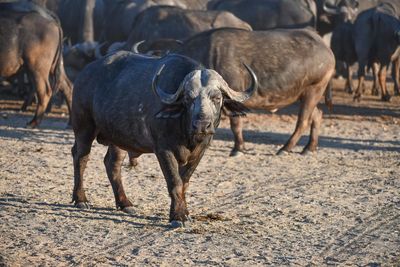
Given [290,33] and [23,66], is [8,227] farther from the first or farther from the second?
[23,66]

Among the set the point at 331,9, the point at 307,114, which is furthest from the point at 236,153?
the point at 331,9

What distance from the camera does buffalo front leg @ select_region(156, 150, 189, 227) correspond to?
8.70 m

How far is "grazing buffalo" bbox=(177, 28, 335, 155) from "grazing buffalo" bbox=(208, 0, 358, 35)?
8.75 metres

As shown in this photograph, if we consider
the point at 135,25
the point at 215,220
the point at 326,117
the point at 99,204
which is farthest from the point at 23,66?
the point at 215,220

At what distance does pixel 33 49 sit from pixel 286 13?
29.1ft

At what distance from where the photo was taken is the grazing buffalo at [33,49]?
51.8ft

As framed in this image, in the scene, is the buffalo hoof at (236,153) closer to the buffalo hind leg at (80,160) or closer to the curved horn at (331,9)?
the buffalo hind leg at (80,160)

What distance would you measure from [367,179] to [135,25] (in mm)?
8820

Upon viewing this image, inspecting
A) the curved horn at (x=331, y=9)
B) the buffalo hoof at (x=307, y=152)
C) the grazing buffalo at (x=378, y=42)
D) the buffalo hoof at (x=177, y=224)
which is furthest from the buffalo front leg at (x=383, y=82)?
the buffalo hoof at (x=177, y=224)

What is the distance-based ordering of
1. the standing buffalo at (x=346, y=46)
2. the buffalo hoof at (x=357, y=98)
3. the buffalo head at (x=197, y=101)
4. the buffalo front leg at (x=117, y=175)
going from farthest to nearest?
the standing buffalo at (x=346, y=46), the buffalo hoof at (x=357, y=98), the buffalo front leg at (x=117, y=175), the buffalo head at (x=197, y=101)

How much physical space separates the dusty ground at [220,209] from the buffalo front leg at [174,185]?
5.6 inches

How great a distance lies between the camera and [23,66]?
Answer: 16.0 meters

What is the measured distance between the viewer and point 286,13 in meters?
23.2

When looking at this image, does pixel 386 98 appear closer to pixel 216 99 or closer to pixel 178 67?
pixel 178 67
